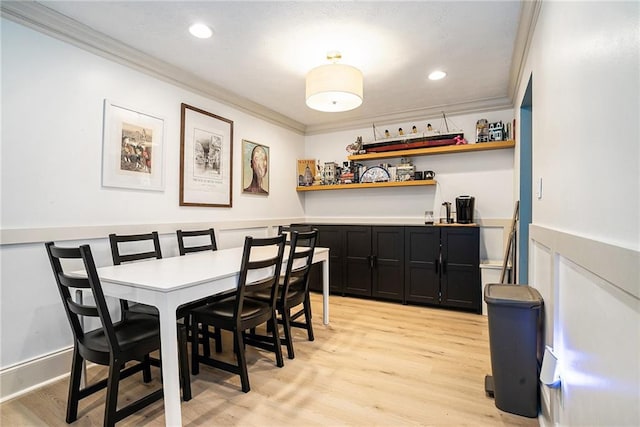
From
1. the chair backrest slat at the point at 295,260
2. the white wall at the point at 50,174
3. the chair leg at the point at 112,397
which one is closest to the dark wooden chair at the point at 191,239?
the white wall at the point at 50,174

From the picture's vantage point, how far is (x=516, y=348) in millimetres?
1748

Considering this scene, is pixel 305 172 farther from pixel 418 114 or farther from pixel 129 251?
pixel 129 251

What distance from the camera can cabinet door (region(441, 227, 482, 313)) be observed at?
3576 millimetres

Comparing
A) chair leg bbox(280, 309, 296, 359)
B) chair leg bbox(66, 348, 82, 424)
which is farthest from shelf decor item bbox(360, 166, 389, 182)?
chair leg bbox(66, 348, 82, 424)

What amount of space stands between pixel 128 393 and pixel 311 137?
4.03 metres

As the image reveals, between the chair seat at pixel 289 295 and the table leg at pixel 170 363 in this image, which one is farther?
the chair seat at pixel 289 295

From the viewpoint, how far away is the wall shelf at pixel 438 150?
3652 millimetres

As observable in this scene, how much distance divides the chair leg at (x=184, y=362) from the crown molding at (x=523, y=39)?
2836 mm

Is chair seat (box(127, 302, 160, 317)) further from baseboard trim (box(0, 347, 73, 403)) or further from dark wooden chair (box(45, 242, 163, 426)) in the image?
baseboard trim (box(0, 347, 73, 403))

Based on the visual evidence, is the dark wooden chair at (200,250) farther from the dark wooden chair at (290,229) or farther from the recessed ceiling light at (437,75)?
the recessed ceiling light at (437,75)

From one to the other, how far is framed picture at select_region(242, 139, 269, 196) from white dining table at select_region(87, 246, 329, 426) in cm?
192

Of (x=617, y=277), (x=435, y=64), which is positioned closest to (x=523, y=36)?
(x=435, y=64)

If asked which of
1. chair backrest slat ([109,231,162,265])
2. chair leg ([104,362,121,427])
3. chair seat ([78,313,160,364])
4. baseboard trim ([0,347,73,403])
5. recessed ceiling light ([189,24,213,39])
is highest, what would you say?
recessed ceiling light ([189,24,213,39])

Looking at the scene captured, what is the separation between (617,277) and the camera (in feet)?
2.52
